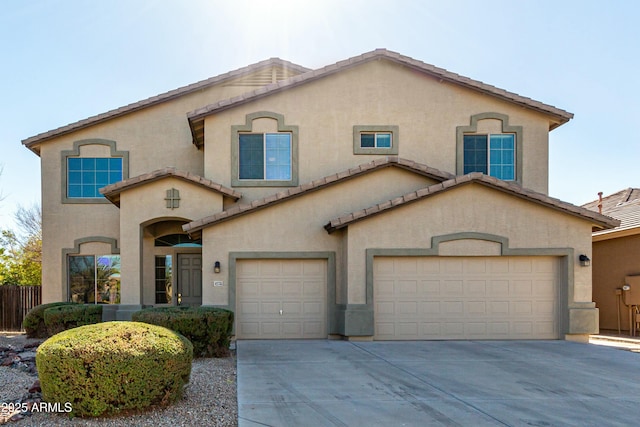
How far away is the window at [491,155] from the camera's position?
16375 mm

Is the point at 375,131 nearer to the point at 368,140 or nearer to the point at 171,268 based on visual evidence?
the point at 368,140

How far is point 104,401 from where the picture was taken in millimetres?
6680

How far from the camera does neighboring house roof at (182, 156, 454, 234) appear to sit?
1381cm

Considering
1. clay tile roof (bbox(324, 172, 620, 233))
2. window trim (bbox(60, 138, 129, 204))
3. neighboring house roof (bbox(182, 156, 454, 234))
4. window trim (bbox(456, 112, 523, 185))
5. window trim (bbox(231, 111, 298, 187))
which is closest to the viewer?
clay tile roof (bbox(324, 172, 620, 233))

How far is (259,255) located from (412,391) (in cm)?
685

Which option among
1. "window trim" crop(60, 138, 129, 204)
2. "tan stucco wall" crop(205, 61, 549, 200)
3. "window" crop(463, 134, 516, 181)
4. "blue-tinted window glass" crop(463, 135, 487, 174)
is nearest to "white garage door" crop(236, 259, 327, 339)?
"tan stucco wall" crop(205, 61, 549, 200)

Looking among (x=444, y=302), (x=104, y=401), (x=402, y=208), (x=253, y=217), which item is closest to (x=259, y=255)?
(x=253, y=217)

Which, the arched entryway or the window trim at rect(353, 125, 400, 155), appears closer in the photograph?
the window trim at rect(353, 125, 400, 155)

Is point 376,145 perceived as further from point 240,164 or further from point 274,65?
point 274,65

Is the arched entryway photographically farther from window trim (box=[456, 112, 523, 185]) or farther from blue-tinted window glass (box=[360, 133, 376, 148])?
window trim (box=[456, 112, 523, 185])

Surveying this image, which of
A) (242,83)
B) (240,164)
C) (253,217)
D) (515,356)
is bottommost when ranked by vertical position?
(515,356)

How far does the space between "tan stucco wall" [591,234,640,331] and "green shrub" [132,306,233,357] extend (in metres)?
14.3

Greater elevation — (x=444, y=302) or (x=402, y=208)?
(x=402, y=208)

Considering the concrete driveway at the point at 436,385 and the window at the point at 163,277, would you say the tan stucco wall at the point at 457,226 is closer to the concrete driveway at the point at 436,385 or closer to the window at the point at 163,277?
the concrete driveway at the point at 436,385
